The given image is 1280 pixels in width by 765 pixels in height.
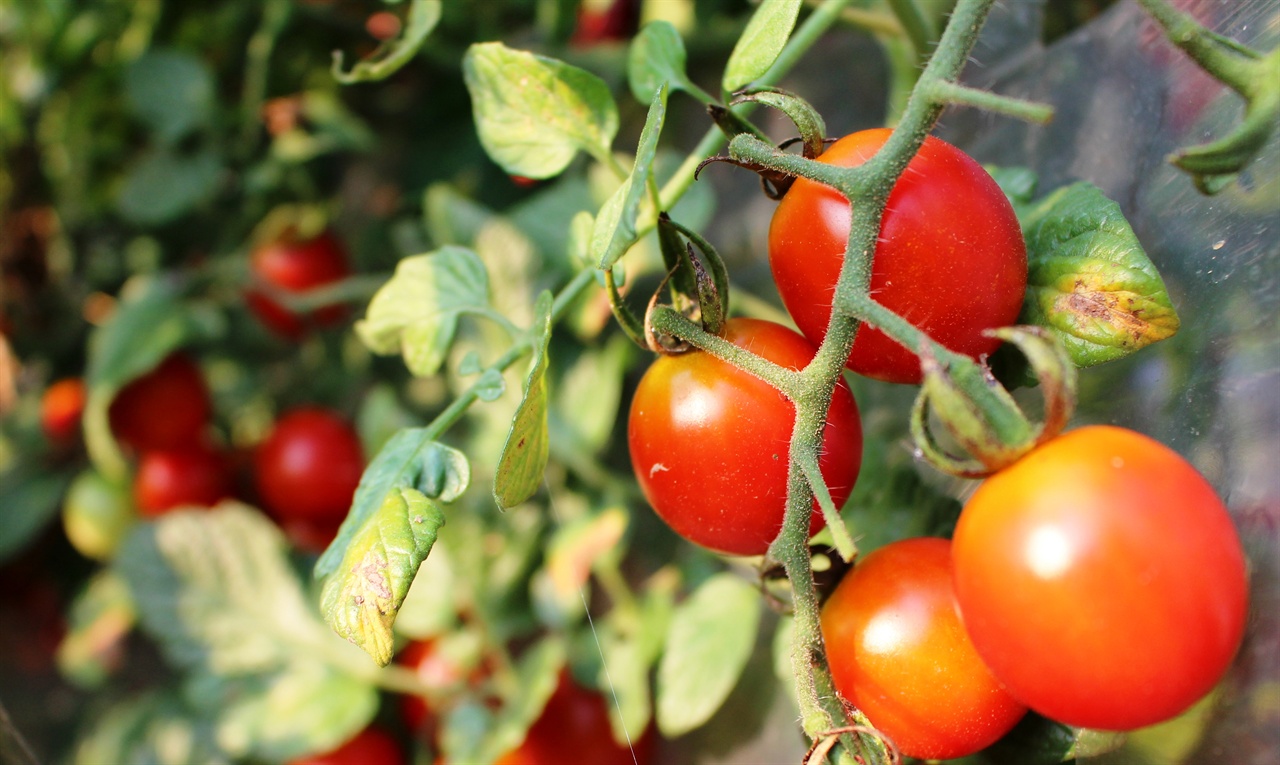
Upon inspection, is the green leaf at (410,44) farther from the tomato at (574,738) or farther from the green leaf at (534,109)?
the tomato at (574,738)

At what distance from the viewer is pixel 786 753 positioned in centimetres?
54

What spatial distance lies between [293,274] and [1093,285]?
0.82 meters

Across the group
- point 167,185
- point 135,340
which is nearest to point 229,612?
point 135,340

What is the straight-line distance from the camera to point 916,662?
0.35 metres

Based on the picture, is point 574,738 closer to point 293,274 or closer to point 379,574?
point 379,574

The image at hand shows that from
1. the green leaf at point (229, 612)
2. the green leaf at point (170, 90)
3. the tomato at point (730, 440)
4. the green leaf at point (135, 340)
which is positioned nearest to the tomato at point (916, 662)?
the tomato at point (730, 440)

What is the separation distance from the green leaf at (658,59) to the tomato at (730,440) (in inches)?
5.9

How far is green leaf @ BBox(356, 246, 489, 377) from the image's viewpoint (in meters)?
0.52

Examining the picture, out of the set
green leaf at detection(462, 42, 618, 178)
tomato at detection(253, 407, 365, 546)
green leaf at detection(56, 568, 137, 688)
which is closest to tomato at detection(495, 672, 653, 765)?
tomato at detection(253, 407, 365, 546)

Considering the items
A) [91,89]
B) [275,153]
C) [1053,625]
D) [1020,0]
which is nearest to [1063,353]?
[1053,625]

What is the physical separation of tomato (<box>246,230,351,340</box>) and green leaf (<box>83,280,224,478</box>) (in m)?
0.06

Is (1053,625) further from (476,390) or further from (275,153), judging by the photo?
(275,153)

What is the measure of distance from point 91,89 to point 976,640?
108 centimetres

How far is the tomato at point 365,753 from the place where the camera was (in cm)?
80
